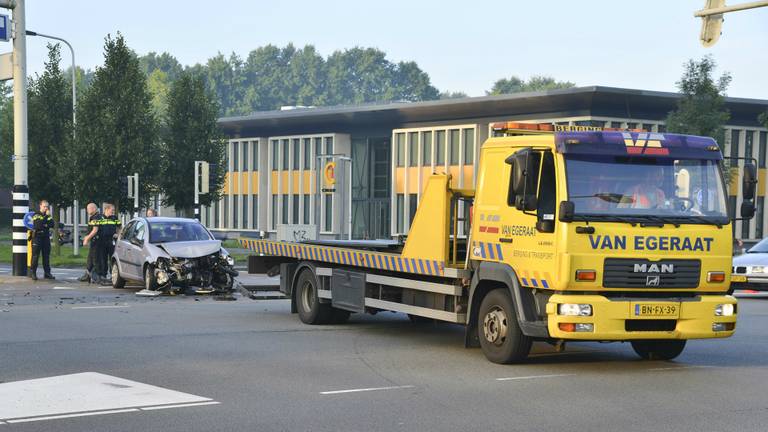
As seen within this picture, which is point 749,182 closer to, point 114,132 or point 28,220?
point 28,220

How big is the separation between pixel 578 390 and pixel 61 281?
17.1 meters

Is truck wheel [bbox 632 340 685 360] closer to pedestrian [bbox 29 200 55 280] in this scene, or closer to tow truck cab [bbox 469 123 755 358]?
tow truck cab [bbox 469 123 755 358]

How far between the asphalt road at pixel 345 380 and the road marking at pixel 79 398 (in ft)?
0.06

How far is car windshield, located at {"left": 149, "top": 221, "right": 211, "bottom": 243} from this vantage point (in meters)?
22.6

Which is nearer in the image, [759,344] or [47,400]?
[47,400]

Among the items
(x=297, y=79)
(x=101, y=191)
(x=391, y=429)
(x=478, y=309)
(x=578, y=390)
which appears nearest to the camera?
(x=391, y=429)

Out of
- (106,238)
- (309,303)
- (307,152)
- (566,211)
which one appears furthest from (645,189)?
(307,152)

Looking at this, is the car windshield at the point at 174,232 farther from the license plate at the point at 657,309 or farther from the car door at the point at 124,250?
the license plate at the point at 657,309

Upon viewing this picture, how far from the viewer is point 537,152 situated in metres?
11.7

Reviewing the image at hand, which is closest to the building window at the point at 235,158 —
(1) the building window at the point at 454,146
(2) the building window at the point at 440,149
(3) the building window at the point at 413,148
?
(3) the building window at the point at 413,148

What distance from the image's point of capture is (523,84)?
469 ft

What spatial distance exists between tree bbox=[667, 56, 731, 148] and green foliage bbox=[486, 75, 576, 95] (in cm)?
9196

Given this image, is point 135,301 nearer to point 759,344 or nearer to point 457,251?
point 457,251

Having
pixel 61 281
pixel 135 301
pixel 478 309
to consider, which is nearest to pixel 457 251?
pixel 478 309
